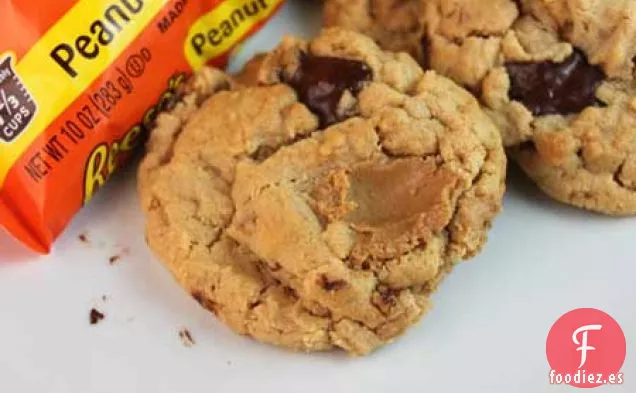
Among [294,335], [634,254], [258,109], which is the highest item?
[258,109]

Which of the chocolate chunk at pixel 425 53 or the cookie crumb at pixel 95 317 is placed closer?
the cookie crumb at pixel 95 317

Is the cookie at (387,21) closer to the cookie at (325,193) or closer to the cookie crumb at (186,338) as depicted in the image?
the cookie at (325,193)

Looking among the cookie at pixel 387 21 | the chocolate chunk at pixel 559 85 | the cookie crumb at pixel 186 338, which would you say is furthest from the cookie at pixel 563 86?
the cookie crumb at pixel 186 338

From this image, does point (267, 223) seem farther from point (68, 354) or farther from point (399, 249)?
point (68, 354)

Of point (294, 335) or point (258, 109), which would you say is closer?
point (294, 335)

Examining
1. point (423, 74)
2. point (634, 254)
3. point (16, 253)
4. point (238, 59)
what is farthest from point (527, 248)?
point (16, 253)

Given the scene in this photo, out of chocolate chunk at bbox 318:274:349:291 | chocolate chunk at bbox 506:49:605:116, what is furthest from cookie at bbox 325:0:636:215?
chocolate chunk at bbox 318:274:349:291

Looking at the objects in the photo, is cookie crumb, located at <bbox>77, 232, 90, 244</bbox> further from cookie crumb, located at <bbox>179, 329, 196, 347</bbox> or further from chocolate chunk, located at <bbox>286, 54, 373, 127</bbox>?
chocolate chunk, located at <bbox>286, 54, 373, 127</bbox>
